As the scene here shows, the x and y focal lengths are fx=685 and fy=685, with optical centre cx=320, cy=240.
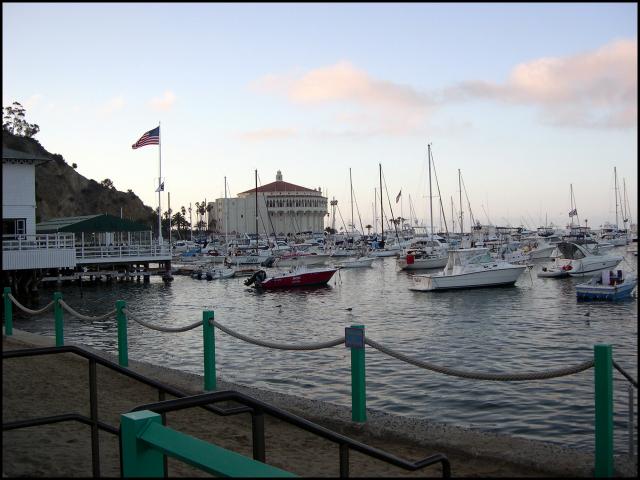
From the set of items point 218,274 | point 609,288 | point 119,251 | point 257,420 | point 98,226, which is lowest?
point 609,288

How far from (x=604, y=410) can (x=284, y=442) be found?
3.90m

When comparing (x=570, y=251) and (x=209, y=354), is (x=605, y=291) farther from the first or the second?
(x=209, y=354)

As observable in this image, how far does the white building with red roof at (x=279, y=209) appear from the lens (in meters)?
186

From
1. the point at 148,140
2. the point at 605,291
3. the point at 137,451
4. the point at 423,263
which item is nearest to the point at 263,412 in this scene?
the point at 137,451

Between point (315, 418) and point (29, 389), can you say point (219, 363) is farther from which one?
point (315, 418)

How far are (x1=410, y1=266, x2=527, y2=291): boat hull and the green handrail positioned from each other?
4132 centimetres

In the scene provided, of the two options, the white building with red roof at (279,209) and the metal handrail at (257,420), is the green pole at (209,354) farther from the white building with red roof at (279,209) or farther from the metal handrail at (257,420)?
the white building with red roof at (279,209)

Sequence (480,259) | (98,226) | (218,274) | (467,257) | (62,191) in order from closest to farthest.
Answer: (480,259) → (467,257) → (98,226) → (218,274) → (62,191)

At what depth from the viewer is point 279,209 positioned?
187250 mm

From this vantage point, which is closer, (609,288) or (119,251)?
(609,288)

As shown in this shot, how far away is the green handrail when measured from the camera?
2811mm

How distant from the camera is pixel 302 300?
4219cm

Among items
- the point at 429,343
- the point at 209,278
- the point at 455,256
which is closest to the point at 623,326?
the point at 429,343

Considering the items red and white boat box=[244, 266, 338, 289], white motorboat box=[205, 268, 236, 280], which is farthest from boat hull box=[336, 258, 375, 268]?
red and white boat box=[244, 266, 338, 289]
